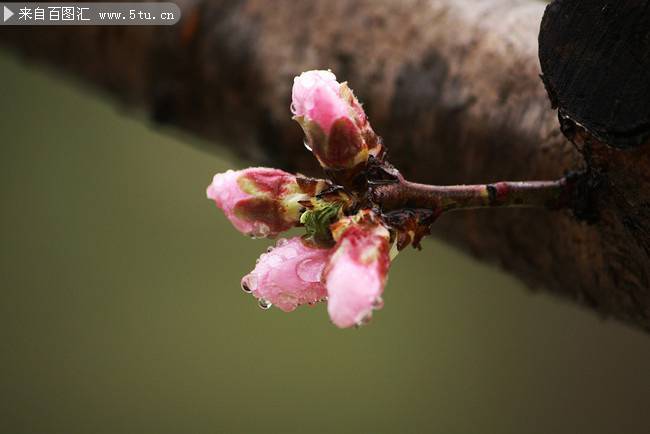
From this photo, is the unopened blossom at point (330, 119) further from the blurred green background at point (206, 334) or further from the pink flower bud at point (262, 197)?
the blurred green background at point (206, 334)

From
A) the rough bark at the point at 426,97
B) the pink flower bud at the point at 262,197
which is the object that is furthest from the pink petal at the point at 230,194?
the rough bark at the point at 426,97

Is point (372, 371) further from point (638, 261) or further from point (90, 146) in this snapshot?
point (638, 261)

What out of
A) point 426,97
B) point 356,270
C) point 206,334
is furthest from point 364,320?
point 206,334

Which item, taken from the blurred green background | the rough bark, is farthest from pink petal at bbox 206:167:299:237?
the blurred green background

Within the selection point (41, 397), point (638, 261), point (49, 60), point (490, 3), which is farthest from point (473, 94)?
point (41, 397)

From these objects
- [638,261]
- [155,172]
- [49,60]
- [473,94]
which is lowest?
[638,261]

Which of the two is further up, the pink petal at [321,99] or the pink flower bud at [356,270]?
the pink petal at [321,99]

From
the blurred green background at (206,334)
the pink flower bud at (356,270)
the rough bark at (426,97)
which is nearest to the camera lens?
the pink flower bud at (356,270)
